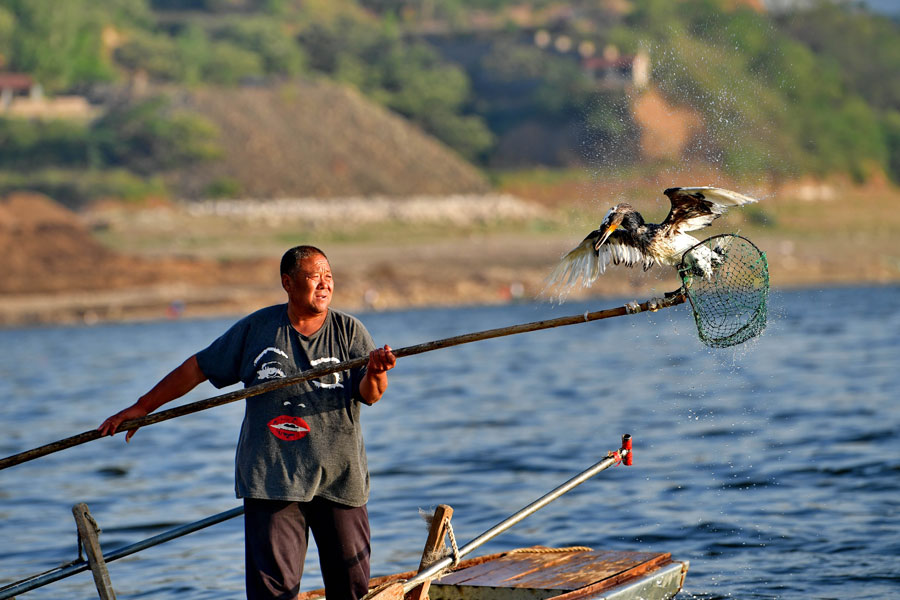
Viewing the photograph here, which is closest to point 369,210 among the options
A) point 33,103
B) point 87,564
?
point 33,103

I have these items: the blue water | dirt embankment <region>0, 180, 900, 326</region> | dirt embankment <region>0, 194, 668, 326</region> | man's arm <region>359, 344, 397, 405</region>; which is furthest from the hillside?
man's arm <region>359, 344, 397, 405</region>

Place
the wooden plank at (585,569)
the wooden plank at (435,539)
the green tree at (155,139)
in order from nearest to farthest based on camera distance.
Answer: the wooden plank at (435,539)
the wooden plank at (585,569)
the green tree at (155,139)

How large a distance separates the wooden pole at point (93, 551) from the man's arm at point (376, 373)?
5.11 feet

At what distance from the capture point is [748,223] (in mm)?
48938

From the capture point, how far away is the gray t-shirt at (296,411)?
559cm

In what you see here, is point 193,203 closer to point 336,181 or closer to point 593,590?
point 336,181

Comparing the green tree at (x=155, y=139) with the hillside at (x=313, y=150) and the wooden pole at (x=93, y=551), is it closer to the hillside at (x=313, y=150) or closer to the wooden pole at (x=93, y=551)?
the hillside at (x=313, y=150)

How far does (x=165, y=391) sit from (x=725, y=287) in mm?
2788

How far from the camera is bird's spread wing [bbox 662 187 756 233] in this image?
6.14 meters

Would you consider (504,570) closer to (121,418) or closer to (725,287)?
(725,287)

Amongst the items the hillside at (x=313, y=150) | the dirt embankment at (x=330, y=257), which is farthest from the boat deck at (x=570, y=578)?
the hillside at (x=313, y=150)

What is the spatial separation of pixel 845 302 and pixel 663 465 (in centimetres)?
2992

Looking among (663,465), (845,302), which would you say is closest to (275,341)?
(663,465)

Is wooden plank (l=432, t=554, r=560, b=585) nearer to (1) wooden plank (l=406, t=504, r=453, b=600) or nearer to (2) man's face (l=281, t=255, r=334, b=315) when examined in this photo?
(1) wooden plank (l=406, t=504, r=453, b=600)
